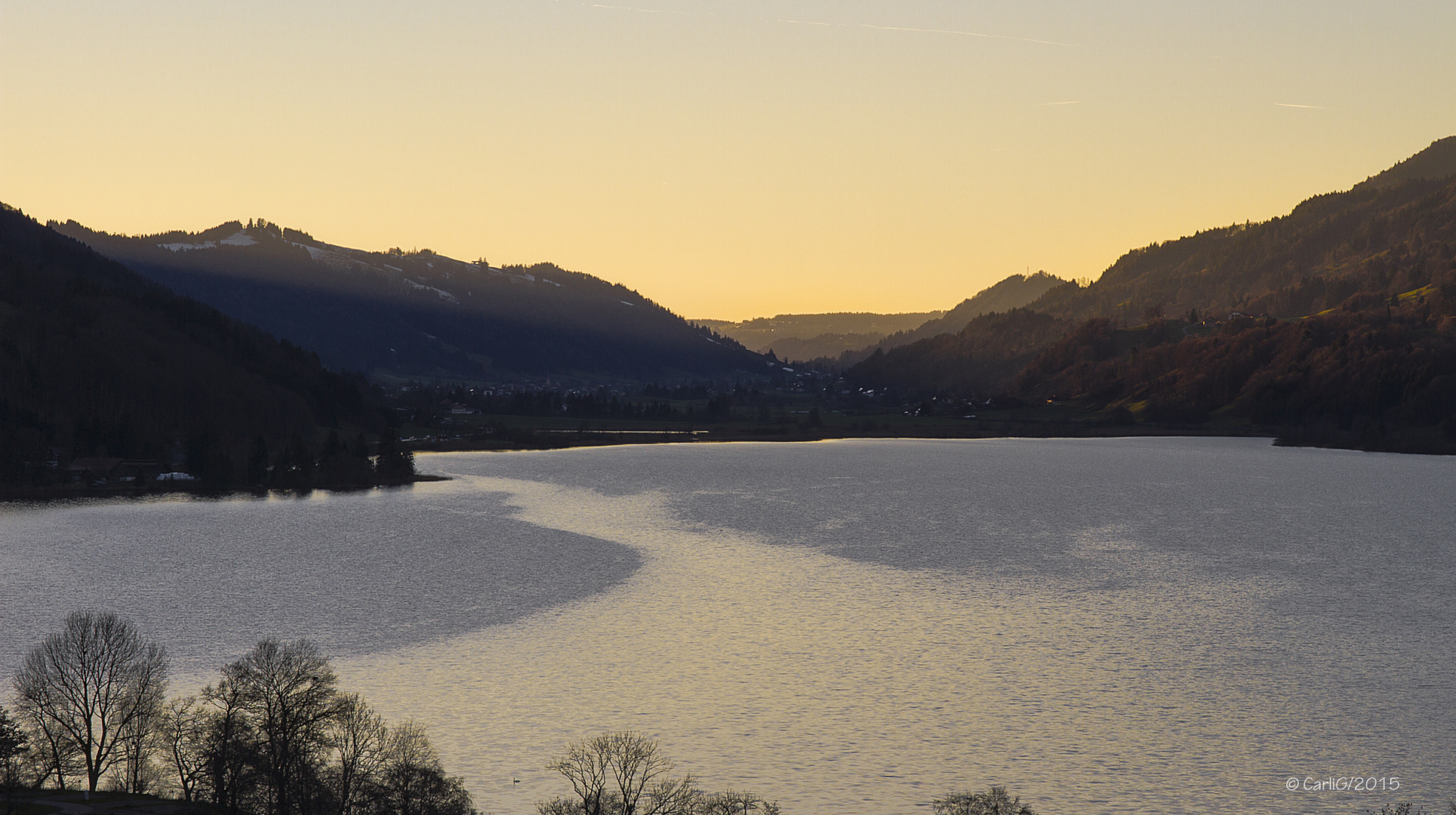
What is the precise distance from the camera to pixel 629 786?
136 feet

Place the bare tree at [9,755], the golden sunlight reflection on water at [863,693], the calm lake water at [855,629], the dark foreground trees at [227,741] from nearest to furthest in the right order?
the bare tree at [9,755]
the dark foreground trees at [227,741]
the golden sunlight reflection on water at [863,693]
the calm lake water at [855,629]

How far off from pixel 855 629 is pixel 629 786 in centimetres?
2916

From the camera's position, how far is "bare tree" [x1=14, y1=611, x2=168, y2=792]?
142ft

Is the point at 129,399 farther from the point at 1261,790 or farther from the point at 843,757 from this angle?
the point at 1261,790

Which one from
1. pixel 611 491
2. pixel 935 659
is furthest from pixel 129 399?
pixel 935 659

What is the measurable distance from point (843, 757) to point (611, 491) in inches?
4072

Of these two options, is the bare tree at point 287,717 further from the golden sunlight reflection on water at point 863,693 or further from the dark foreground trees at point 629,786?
the dark foreground trees at point 629,786

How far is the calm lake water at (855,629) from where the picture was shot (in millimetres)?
45062

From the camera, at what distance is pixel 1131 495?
143m

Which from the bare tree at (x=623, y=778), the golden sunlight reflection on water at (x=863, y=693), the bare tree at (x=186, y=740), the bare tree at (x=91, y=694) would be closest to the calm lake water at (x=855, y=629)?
the golden sunlight reflection on water at (x=863, y=693)

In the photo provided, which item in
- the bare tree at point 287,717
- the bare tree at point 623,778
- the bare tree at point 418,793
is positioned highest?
the bare tree at point 287,717

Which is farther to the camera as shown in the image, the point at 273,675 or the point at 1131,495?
the point at 1131,495

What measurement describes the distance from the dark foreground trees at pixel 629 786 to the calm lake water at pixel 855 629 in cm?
111

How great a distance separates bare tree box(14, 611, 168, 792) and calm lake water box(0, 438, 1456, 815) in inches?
197
